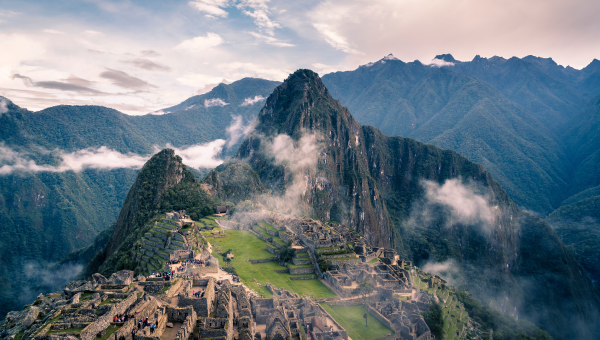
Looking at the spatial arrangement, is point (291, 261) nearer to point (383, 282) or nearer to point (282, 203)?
point (383, 282)

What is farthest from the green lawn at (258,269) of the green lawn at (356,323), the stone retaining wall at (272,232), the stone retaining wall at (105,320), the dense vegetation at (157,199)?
Answer: the dense vegetation at (157,199)

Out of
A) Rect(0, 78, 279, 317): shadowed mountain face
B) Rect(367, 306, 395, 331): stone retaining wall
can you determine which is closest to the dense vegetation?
Rect(0, 78, 279, 317): shadowed mountain face

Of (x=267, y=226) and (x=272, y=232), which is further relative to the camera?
(x=267, y=226)

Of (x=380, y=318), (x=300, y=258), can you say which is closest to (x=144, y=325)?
(x=380, y=318)

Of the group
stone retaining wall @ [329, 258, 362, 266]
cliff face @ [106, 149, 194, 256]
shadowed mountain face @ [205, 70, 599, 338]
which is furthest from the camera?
shadowed mountain face @ [205, 70, 599, 338]

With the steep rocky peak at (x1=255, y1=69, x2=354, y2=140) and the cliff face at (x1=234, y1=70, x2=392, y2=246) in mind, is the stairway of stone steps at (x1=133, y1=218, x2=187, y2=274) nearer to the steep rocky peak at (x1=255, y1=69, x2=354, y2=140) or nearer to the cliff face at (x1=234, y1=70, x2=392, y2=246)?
the cliff face at (x1=234, y1=70, x2=392, y2=246)

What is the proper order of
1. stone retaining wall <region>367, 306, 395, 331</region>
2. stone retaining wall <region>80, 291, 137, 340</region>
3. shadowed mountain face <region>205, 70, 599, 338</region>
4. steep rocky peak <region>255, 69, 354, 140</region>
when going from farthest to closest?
steep rocky peak <region>255, 69, 354, 140</region> < shadowed mountain face <region>205, 70, 599, 338</region> < stone retaining wall <region>367, 306, 395, 331</region> < stone retaining wall <region>80, 291, 137, 340</region>

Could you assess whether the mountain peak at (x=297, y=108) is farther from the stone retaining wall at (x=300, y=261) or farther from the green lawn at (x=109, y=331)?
the green lawn at (x=109, y=331)

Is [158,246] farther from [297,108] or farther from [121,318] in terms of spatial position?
[297,108]
